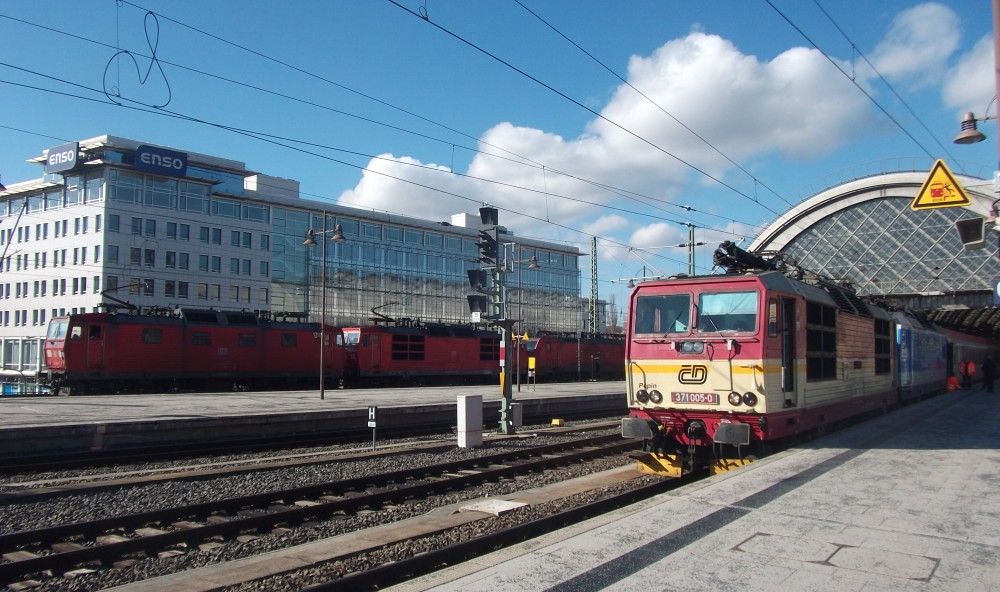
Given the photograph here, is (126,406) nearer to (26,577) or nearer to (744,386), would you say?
(26,577)

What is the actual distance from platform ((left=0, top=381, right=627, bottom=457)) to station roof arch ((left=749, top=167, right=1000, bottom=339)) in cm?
2579

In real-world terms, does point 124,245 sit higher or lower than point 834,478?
higher

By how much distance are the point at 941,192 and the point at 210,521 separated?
12.9 metres

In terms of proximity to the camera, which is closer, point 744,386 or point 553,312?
point 744,386

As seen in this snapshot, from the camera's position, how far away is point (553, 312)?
8025 cm

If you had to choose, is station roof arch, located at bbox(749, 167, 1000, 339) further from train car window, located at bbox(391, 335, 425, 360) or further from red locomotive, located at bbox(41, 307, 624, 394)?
train car window, located at bbox(391, 335, 425, 360)

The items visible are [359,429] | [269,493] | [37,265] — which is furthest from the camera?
[37,265]

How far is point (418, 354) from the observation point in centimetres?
3862

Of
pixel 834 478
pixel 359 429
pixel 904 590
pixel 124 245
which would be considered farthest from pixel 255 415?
pixel 124 245

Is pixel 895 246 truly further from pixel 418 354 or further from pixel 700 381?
pixel 700 381

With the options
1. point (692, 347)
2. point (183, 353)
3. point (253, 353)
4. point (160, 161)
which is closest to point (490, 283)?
point (692, 347)

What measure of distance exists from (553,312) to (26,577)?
74183mm

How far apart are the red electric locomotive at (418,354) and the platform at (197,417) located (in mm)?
8490

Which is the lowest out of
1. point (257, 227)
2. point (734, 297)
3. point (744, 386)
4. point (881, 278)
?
point (744, 386)
